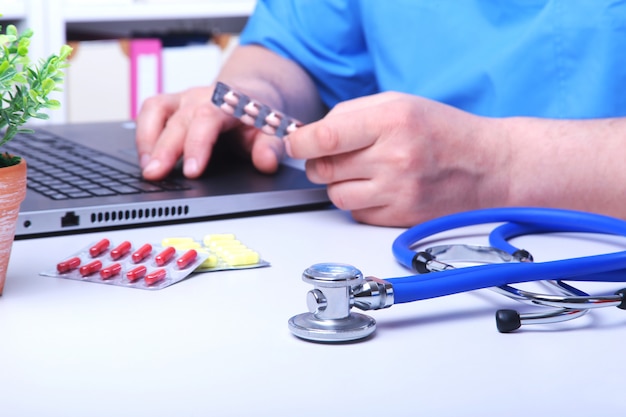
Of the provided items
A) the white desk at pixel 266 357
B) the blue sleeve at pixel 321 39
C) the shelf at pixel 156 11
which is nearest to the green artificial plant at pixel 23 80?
the white desk at pixel 266 357

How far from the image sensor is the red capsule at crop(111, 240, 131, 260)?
62 cm

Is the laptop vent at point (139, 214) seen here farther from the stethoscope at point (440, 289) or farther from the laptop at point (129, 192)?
the stethoscope at point (440, 289)

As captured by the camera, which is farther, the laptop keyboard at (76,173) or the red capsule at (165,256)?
the laptop keyboard at (76,173)

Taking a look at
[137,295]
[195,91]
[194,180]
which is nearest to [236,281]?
[137,295]

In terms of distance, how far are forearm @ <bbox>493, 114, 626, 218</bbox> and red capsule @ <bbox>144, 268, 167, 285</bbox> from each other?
0.34 m

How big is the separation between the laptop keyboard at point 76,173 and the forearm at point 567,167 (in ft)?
1.02

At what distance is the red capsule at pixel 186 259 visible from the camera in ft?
1.97

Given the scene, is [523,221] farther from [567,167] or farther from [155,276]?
[155,276]

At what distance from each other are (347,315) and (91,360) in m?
→ 0.14

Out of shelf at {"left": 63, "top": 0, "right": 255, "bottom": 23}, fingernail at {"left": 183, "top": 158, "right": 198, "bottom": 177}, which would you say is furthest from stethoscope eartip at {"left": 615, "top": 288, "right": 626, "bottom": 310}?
shelf at {"left": 63, "top": 0, "right": 255, "bottom": 23}

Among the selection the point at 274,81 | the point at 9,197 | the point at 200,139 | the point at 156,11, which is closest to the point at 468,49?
the point at 274,81

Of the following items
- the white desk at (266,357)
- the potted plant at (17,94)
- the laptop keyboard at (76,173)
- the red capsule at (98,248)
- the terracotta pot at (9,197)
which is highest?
the potted plant at (17,94)

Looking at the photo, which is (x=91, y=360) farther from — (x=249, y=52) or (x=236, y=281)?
(x=249, y=52)

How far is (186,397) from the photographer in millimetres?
411
